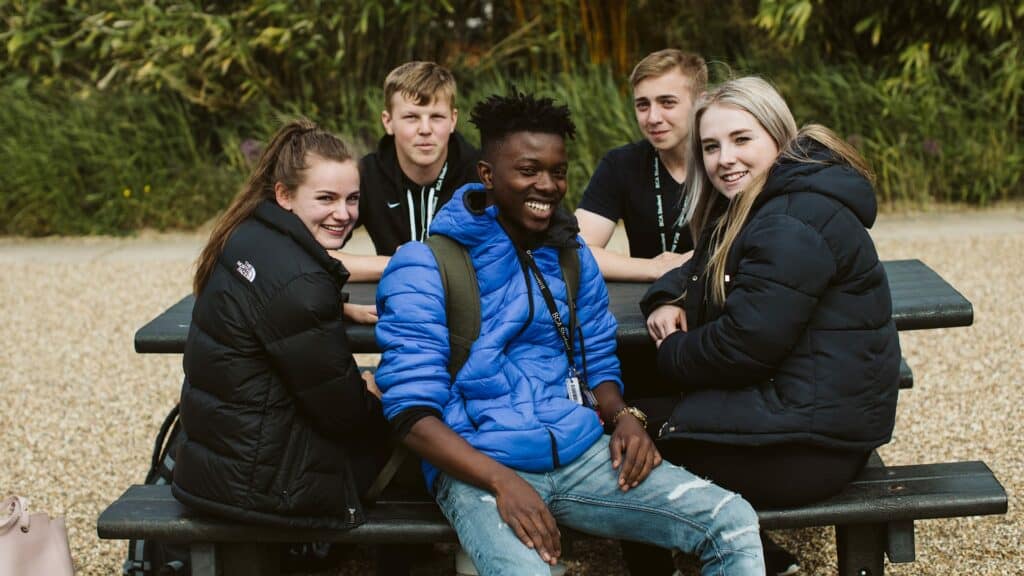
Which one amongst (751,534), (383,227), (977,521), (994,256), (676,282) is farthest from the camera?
(994,256)

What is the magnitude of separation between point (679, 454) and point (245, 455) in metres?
1.02

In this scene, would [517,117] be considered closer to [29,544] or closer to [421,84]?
[421,84]

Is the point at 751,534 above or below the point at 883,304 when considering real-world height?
below

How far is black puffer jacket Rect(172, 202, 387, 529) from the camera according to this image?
2758mm

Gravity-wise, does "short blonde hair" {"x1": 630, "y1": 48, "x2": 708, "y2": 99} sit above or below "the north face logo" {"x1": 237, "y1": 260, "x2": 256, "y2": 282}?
above

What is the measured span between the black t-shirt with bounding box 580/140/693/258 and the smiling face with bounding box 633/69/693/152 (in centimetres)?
11

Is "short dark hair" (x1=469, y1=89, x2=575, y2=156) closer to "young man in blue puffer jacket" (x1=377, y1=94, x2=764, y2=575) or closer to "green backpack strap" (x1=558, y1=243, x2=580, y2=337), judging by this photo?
"young man in blue puffer jacket" (x1=377, y1=94, x2=764, y2=575)

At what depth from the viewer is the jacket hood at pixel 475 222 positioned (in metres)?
2.89

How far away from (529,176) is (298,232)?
1.83 ft

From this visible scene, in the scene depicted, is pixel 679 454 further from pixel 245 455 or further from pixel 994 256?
pixel 994 256

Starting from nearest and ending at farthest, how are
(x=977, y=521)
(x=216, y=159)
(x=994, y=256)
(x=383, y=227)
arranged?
(x=977, y=521), (x=383, y=227), (x=994, y=256), (x=216, y=159)

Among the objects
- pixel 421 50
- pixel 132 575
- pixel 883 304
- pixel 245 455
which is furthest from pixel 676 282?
pixel 421 50

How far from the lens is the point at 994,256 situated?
7.45 metres

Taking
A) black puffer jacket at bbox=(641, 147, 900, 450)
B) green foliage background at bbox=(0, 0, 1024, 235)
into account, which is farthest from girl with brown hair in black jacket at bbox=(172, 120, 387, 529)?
green foliage background at bbox=(0, 0, 1024, 235)
